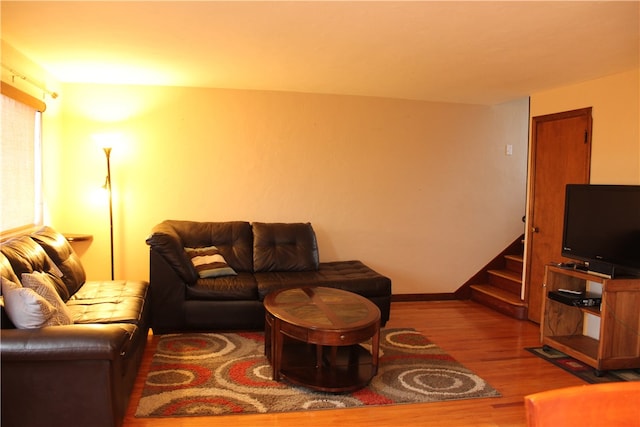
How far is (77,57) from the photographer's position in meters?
3.63

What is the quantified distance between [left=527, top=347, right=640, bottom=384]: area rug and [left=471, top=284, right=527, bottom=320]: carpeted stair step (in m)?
0.90

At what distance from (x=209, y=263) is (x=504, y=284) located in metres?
3.28

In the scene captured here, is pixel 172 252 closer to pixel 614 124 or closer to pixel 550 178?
pixel 550 178

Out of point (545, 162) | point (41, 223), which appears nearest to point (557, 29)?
point (545, 162)

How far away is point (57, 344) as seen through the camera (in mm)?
2236

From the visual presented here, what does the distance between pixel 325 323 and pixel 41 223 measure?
110 inches

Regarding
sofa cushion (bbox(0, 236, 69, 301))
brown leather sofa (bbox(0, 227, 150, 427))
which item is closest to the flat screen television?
brown leather sofa (bbox(0, 227, 150, 427))

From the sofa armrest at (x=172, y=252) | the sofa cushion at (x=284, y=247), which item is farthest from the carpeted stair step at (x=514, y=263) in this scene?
the sofa armrest at (x=172, y=252)

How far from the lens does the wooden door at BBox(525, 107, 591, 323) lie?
4188 mm

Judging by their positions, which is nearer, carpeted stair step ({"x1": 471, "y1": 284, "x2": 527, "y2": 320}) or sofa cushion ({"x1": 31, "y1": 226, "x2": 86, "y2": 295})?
sofa cushion ({"x1": 31, "y1": 226, "x2": 86, "y2": 295})

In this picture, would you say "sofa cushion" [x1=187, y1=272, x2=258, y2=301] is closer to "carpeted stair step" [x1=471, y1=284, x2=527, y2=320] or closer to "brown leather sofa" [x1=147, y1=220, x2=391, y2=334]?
"brown leather sofa" [x1=147, y1=220, x2=391, y2=334]

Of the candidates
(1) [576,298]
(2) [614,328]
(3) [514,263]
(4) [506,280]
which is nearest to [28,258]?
(1) [576,298]

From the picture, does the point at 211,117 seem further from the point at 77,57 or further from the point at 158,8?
the point at 158,8

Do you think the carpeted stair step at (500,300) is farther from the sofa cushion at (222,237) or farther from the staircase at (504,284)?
the sofa cushion at (222,237)
